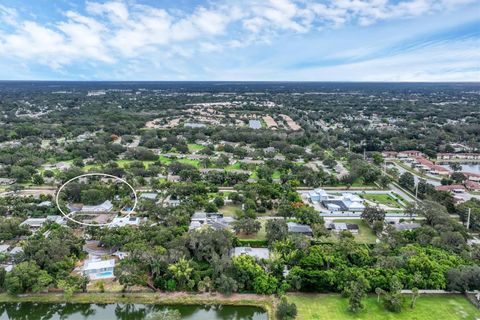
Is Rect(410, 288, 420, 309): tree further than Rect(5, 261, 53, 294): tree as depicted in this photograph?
No

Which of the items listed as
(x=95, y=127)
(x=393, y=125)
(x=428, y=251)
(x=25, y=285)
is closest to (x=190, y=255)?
(x=25, y=285)

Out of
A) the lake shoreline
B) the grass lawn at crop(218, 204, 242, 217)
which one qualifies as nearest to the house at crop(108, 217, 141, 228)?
the grass lawn at crop(218, 204, 242, 217)

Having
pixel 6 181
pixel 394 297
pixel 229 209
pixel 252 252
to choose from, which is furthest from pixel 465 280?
pixel 6 181

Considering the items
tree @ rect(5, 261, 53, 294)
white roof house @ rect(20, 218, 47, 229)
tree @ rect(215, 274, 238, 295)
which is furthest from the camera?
white roof house @ rect(20, 218, 47, 229)

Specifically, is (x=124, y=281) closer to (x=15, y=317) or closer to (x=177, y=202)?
(x=15, y=317)

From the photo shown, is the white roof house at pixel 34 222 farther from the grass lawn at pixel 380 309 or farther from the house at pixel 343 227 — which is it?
the house at pixel 343 227

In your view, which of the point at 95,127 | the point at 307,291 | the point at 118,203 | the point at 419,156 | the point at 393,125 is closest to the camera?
the point at 307,291

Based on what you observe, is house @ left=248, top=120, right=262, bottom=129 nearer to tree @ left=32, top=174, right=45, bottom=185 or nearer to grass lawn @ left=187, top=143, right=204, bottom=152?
grass lawn @ left=187, top=143, right=204, bottom=152
